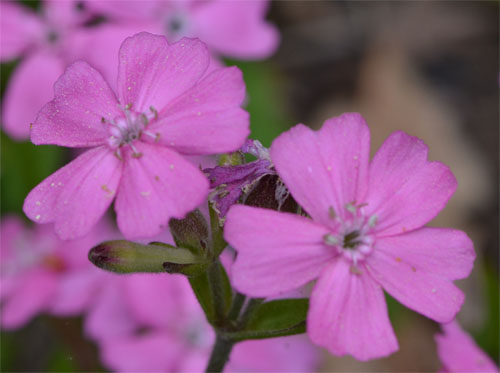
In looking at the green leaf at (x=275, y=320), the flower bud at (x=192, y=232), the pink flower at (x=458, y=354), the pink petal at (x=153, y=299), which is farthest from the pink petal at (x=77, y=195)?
the pink petal at (x=153, y=299)

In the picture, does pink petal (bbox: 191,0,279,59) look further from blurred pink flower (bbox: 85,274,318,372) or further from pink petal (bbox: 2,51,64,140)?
blurred pink flower (bbox: 85,274,318,372)

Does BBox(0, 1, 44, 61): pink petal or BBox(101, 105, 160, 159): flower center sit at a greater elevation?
BBox(101, 105, 160, 159): flower center

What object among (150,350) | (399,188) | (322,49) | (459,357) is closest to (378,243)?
(399,188)

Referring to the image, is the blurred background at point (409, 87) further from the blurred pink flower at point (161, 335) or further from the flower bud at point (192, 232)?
the flower bud at point (192, 232)

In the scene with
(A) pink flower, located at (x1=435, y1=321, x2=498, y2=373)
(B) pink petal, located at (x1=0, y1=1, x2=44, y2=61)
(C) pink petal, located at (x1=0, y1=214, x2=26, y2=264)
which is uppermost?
(B) pink petal, located at (x1=0, y1=1, x2=44, y2=61)

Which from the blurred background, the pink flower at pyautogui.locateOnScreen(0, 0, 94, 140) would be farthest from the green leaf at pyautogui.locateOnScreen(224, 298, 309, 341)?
the blurred background

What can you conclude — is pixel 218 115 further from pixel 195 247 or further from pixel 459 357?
pixel 459 357
